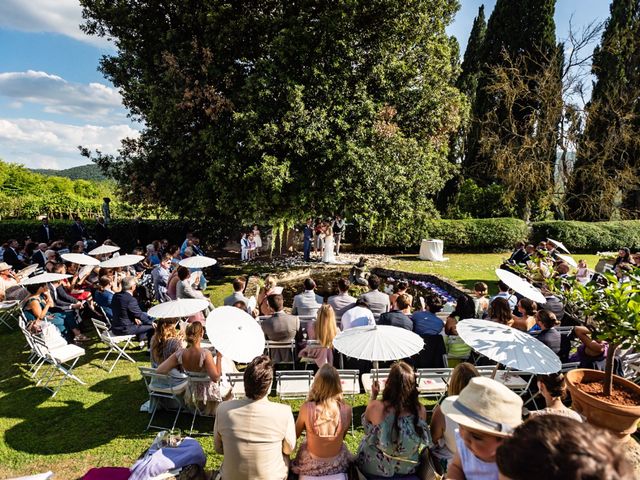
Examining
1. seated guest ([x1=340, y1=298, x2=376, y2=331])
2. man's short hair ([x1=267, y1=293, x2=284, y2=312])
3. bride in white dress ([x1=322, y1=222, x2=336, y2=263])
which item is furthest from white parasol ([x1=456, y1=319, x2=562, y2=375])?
bride in white dress ([x1=322, y1=222, x2=336, y2=263])

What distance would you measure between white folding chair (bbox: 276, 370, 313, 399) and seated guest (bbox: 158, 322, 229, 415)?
89 cm

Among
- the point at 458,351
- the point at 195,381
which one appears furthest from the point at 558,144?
the point at 195,381

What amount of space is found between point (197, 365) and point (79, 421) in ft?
7.19

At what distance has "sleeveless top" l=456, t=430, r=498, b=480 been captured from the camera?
8.33 feet

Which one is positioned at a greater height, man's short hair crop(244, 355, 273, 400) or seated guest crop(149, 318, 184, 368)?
man's short hair crop(244, 355, 273, 400)

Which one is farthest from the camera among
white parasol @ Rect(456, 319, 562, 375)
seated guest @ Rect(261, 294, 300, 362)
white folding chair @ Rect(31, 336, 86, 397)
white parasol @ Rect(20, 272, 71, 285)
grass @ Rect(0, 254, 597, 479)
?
white parasol @ Rect(20, 272, 71, 285)

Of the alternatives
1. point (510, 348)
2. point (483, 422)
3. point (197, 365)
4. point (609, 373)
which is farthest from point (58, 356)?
point (609, 373)

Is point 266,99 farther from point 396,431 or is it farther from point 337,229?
point 396,431

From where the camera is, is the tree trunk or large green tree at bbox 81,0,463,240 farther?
large green tree at bbox 81,0,463,240

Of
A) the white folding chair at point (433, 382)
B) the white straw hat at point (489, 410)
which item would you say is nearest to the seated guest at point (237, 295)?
the white folding chair at point (433, 382)

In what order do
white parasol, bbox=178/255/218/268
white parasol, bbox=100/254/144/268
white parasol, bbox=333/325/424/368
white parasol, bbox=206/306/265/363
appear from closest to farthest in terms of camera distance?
white parasol, bbox=333/325/424/368 < white parasol, bbox=206/306/265/363 < white parasol, bbox=100/254/144/268 < white parasol, bbox=178/255/218/268

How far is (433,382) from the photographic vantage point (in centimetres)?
594

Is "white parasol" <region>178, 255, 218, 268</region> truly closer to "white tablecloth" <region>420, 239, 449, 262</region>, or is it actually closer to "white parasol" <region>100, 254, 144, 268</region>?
"white parasol" <region>100, 254, 144, 268</region>

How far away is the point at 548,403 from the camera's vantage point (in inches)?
166
